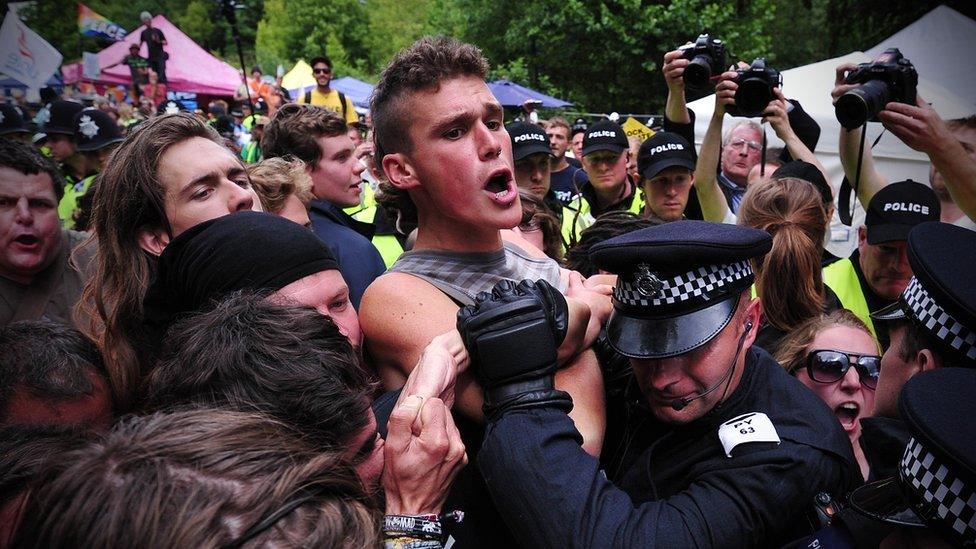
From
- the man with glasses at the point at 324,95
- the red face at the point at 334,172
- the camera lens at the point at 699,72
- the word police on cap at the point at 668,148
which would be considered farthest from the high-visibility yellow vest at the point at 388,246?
the man with glasses at the point at 324,95

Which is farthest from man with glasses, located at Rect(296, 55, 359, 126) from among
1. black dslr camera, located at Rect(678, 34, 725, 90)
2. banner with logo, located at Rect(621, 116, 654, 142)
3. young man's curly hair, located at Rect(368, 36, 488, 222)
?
young man's curly hair, located at Rect(368, 36, 488, 222)

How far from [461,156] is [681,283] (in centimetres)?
68

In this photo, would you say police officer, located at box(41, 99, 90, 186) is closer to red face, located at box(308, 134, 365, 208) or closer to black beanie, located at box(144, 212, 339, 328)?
red face, located at box(308, 134, 365, 208)

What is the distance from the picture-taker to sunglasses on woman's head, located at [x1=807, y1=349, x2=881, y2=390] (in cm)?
247

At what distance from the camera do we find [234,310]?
4.91 ft

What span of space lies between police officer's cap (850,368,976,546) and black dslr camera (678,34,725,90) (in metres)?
2.81

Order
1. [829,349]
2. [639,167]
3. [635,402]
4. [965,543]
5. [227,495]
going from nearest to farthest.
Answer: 1. [227,495]
2. [965,543]
3. [635,402]
4. [829,349]
5. [639,167]

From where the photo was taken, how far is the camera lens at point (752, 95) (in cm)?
404

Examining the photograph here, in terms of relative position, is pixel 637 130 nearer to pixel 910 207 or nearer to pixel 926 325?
pixel 910 207

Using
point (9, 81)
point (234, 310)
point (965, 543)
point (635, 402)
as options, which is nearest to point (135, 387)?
point (234, 310)

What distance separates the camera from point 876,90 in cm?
331

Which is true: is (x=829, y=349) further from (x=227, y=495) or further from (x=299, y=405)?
(x=227, y=495)

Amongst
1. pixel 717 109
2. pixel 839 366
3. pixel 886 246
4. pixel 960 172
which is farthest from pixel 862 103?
pixel 839 366

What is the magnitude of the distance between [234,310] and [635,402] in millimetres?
1090
